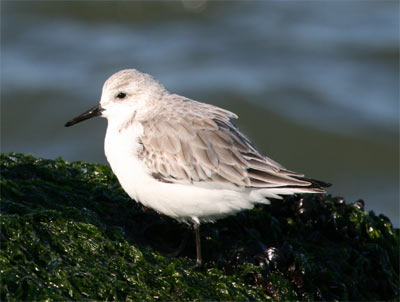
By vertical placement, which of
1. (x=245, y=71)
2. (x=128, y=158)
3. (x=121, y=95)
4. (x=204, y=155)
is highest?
(x=245, y=71)

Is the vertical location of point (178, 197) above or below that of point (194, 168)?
below

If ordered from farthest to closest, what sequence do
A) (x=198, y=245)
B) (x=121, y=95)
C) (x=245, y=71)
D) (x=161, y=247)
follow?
(x=245, y=71) < (x=121, y=95) < (x=161, y=247) < (x=198, y=245)

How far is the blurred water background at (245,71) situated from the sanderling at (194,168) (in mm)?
5213

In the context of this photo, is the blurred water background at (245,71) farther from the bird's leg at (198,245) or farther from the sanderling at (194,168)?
the bird's leg at (198,245)

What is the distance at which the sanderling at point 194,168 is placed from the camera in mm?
4719

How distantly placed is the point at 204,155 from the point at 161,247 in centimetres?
79

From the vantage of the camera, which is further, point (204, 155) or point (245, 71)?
point (245, 71)

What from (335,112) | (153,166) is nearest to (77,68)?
(335,112)

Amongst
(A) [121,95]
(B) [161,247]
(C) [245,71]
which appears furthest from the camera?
(C) [245,71]

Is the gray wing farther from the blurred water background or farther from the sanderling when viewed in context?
the blurred water background

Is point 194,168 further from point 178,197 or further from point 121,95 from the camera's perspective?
point 121,95

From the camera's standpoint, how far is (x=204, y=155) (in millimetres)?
4832

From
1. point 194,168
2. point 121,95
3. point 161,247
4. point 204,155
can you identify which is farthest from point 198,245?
point 121,95


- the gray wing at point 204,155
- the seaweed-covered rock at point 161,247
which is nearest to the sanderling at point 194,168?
the gray wing at point 204,155
